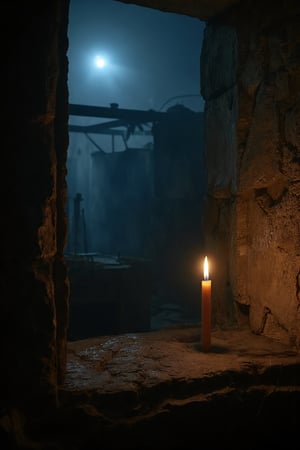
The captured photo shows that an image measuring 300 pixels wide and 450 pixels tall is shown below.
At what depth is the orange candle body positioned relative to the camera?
190cm

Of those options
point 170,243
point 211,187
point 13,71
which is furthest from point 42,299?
point 170,243

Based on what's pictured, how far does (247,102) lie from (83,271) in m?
5.95

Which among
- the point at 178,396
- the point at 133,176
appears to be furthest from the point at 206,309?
the point at 133,176

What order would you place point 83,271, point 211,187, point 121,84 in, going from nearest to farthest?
point 211,187
point 83,271
point 121,84

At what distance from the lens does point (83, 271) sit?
7.82 metres

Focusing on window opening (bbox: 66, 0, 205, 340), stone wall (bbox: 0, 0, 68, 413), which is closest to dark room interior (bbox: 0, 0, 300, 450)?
stone wall (bbox: 0, 0, 68, 413)

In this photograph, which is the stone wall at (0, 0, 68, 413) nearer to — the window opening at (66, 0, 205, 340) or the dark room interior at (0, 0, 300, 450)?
the dark room interior at (0, 0, 300, 450)

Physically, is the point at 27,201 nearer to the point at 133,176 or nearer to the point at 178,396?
the point at 178,396

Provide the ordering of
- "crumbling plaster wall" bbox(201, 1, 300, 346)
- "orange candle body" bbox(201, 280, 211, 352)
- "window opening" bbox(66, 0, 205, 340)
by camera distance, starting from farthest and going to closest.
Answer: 1. "window opening" bbox(66, 0, 205, 340)
2. "crumbling plaster wall" bbox(201, 1, 300, 346)
3. "orange candle body" bbox(201, 280, 211, 352)

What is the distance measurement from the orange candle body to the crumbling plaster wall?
401 millimetres

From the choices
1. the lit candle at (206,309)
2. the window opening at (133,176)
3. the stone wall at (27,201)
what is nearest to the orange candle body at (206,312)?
the lit candle at (206,309)

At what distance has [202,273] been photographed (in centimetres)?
203

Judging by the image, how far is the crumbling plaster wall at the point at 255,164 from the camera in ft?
6.70

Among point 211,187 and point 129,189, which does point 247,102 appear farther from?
point 129,189
